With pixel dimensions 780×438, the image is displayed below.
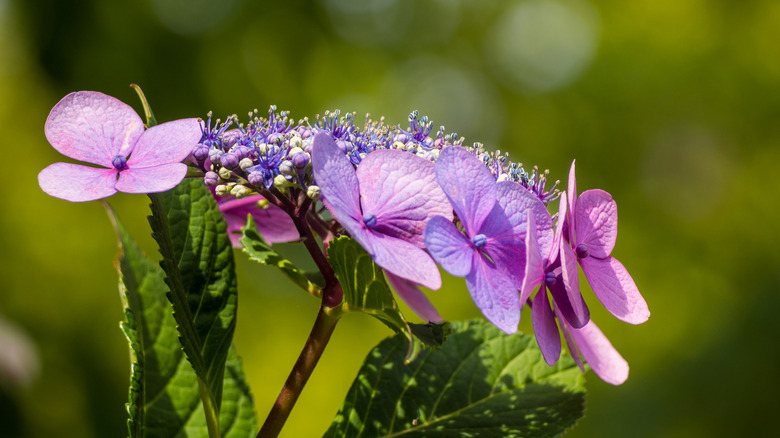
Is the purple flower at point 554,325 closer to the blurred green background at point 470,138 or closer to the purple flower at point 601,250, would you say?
the purple flower at point 601,250

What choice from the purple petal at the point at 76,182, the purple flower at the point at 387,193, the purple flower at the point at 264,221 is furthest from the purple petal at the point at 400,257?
the purple flower at the point at 264,221

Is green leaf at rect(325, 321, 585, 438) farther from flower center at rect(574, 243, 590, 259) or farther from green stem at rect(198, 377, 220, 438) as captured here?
flower center at rect(574, 243, 590, 259)

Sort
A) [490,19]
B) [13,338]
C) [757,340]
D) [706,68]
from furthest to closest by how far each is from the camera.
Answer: [490,19] → [706,68] → [757,340] → [13,338]

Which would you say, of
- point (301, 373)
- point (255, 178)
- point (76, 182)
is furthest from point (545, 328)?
point (76, 182)

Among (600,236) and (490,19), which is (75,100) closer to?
(600,236)

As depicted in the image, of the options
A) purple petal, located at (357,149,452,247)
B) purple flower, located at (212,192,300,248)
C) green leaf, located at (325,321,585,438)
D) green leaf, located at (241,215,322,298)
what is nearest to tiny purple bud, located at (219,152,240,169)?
green leaf, located at (241,215,322,298)

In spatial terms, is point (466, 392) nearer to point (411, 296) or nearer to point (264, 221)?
point (411, 296)

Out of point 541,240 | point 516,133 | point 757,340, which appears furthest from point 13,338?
point 757,340
